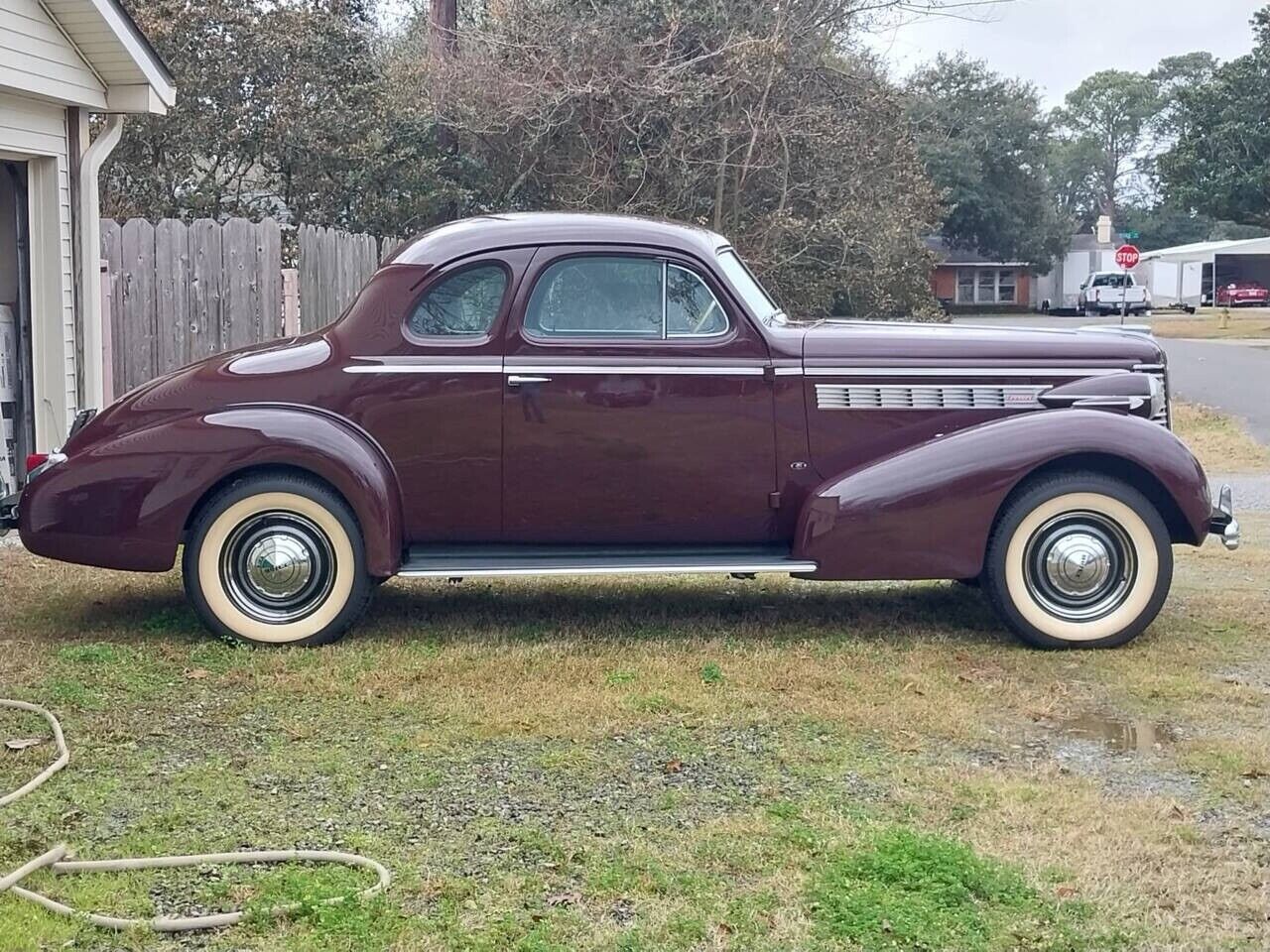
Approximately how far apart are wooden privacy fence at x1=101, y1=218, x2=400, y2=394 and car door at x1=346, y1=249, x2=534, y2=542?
19.6ft

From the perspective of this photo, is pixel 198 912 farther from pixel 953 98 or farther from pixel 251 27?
pixel 953 98

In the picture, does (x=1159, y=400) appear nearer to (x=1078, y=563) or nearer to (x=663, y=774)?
(x=1078, y=563)

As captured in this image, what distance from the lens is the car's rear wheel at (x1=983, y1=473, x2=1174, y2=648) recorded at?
6395mm

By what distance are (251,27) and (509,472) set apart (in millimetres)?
13837

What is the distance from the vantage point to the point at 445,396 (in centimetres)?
641

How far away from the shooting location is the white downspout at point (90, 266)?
32.5 ft

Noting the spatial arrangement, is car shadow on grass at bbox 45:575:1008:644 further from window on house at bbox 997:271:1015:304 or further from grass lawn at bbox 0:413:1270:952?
window on house at bbox 997:271:1015:304

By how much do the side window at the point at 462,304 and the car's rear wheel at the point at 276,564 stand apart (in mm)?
909

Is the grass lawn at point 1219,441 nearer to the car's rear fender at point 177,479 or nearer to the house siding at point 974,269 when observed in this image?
the car's rear fender at point 177,479

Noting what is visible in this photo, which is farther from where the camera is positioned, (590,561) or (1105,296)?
(1105,296)

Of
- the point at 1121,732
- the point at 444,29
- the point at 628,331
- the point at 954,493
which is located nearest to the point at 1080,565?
the point at 954,493

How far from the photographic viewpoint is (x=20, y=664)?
5.97m

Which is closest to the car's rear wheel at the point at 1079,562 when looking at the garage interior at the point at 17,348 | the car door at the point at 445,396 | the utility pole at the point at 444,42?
the car door at the point at 445,396

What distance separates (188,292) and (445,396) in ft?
21.7
